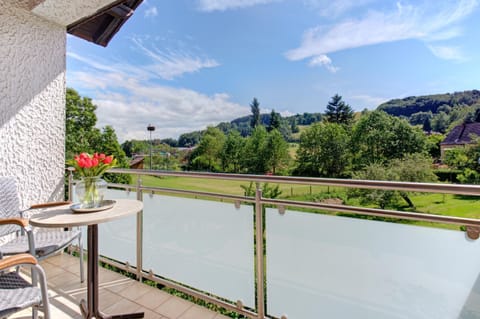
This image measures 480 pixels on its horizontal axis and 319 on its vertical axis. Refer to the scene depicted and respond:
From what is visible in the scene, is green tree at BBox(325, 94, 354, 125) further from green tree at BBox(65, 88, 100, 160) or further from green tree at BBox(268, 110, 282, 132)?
green tree at BBox(65, 88, 100, 160)

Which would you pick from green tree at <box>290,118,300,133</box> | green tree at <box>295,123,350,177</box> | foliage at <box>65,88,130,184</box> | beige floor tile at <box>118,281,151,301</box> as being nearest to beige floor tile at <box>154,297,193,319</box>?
beige floor tile at <box>118,281,151,301</box>

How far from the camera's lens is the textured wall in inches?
97.4

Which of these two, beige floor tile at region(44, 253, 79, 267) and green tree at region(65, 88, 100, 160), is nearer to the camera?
beige floor tile at region(44, 253, 79, 267)

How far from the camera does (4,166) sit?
2467 millimetres

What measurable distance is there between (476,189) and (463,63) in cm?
3629

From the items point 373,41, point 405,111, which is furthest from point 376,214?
point 373,41

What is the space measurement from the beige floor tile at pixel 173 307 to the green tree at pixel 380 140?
28342 mm

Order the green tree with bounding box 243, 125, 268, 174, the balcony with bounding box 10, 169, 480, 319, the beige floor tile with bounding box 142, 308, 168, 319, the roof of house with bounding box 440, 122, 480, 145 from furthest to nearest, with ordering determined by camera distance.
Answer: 1. the green tree with bounding box 243, 125, 268, 174
2. the roof of house with bounding box 440, 122, 480, 145
3. the beige floor tile with bounding box 142, 308, 168, 319
4. the balcony with bounding box 10, 169, 480, 319

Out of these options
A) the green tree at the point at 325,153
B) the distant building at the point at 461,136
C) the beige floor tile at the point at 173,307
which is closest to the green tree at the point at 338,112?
the green tree at the point at 325,153

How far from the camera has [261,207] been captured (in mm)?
1746

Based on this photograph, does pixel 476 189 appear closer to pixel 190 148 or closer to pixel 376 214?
pixel 376 214

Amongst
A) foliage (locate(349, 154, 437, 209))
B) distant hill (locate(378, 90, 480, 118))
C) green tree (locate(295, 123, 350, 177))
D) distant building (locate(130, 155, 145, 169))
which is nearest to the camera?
distant building (locate(130, 155, 145, 169))

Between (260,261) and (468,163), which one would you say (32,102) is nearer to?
(260,261)

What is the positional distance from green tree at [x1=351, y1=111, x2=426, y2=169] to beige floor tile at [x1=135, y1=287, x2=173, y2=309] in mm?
28311
